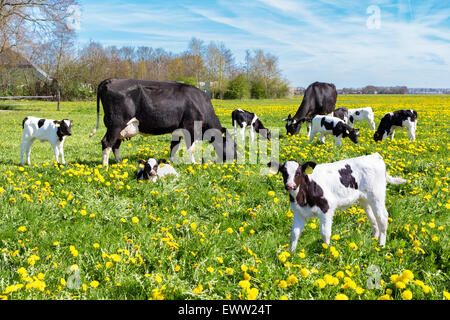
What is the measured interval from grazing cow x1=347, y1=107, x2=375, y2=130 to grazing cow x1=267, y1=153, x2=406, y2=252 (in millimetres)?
14418

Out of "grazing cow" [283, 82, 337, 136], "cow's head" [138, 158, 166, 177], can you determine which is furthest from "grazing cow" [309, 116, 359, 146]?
"cow's head" [138, 158, 166, 177]

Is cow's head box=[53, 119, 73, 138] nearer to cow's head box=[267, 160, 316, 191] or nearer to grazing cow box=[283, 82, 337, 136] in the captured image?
cow's head box=[267, 160, 316, 191]

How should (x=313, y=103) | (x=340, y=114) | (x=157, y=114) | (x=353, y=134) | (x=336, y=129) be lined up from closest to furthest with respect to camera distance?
(x=157, y=114)
(x=336, y=129)
(x=353, y=134)
(x=313, y=103)
(x=340, y=114)

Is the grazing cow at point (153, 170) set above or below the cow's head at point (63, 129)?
below

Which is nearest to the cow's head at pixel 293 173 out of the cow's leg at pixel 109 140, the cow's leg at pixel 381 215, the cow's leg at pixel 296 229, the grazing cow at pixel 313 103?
the cow's leg at pixel 296 229

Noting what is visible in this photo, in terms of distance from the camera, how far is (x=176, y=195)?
19.0 ft

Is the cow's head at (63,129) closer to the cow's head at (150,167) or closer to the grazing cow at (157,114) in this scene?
the grazing cow at (157,114)

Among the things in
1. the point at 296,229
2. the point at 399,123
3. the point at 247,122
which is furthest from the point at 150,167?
the point at 399,123

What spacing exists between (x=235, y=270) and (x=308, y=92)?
1351 centimetres

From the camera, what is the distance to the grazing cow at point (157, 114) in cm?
846

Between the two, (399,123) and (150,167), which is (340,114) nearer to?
(399,123)

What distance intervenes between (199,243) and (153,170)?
3.17 meters

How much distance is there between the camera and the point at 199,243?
3982 mm

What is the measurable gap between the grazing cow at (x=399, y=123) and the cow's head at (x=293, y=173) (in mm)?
10320
